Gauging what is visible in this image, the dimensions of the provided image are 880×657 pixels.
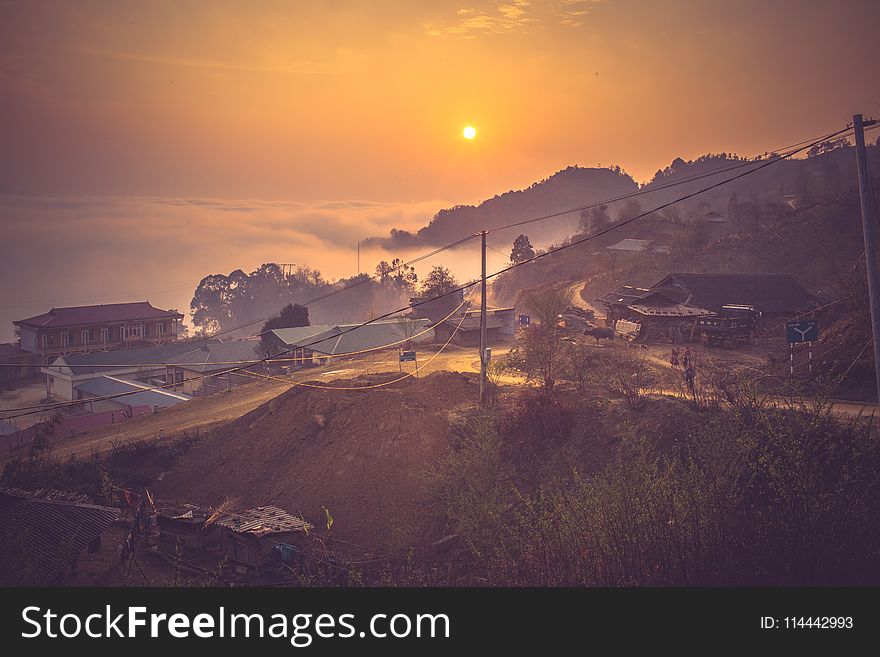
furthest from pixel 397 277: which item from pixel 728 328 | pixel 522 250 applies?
pixel 728 328

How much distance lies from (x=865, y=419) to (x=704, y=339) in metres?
22.2

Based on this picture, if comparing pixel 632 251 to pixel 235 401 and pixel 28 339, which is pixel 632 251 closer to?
pixel 235 401

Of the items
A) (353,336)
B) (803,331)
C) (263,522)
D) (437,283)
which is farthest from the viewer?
(437,283)

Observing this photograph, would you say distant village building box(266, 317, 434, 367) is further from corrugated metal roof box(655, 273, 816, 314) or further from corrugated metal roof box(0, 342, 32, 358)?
corrugated metal roof box(0, 342, 32, 358)

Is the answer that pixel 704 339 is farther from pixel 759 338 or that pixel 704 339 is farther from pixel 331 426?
pixel 331 426

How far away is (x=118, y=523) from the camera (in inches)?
819

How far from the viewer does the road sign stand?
19.5 metres

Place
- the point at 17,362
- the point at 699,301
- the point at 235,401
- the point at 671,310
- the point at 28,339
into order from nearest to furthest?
1. the point at 235,401
2. the point at 671,310
3. the point at 699,301
4. the point at 17,362
5. the point at 28,339

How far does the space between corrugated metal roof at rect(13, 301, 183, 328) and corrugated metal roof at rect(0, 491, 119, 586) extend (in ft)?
210

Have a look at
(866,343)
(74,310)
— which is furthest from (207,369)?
(866,343)

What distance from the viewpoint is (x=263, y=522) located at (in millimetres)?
17734

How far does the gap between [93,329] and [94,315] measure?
2137 mm

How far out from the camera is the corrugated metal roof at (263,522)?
55.9 feet

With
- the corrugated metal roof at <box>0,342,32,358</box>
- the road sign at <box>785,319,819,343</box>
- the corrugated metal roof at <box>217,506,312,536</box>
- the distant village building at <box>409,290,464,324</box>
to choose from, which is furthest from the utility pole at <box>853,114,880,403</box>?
the corrugated metal roof at <box>0,342,32,358</box>
